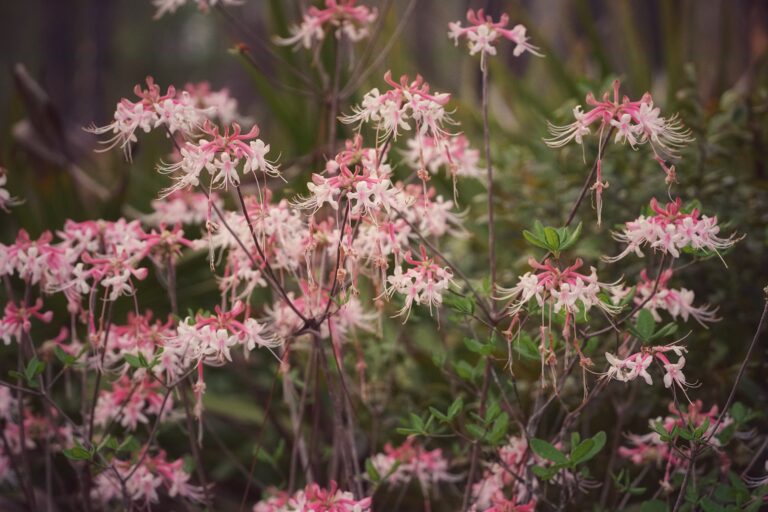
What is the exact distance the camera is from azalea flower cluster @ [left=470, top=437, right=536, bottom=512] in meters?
1.22

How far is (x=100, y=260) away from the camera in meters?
1.24

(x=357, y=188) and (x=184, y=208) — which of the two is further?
(x=184, y=208)

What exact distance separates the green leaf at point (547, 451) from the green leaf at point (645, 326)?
0.69ft

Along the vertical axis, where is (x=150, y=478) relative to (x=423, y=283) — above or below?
below

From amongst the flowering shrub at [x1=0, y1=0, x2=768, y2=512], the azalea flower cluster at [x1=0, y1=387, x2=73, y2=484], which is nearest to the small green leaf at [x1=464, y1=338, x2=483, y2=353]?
the flowering shrub at [x1=0, y1=0, x2=768, y2=512]

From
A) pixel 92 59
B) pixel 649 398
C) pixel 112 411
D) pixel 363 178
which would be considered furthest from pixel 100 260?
pixel 92 59

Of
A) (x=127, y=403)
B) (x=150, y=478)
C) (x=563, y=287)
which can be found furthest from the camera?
(x=127, y=403)

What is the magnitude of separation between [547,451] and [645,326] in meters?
0.24

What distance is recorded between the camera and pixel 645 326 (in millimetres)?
1188

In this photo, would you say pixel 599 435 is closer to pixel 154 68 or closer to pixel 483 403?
pixel 483 403

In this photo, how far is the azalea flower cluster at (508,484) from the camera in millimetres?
1216

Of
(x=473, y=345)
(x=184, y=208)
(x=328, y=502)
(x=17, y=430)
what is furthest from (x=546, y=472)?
(x=17, y=430)

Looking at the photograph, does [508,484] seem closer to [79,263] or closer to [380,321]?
[380,321]

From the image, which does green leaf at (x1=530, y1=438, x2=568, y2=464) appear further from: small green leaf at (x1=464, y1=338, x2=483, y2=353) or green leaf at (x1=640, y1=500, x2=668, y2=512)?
green leaf at (x1=640, y1=500, x2=668, y2=512)
